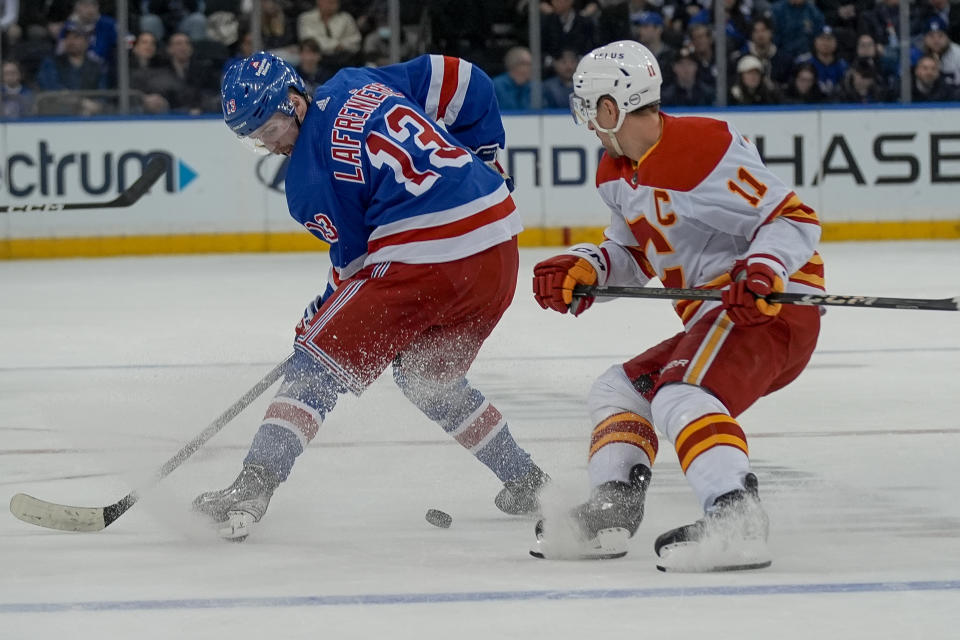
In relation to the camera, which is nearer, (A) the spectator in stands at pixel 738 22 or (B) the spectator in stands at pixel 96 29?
(B) the spectator in stands at pixel 96 29

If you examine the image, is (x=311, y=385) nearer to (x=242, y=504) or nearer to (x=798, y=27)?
(x=242, y=504)

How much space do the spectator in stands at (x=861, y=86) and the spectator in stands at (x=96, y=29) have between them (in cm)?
434

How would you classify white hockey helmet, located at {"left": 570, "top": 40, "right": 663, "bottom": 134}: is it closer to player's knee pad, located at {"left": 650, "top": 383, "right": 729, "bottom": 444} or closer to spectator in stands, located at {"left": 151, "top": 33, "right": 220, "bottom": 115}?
player's knee pad, located at {"left": 650, "top": 383, "right": 729, "bottom": 444}

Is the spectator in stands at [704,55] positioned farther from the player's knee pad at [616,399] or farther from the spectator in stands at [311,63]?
the player's knee pad at [616,399]

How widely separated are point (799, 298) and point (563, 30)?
747 centimetres

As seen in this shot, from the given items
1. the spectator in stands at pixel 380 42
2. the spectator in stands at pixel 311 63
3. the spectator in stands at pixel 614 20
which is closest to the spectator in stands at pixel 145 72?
the spectator in stands at pixel 311 63

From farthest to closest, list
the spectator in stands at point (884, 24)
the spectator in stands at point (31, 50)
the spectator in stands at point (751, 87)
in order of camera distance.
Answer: the spectator in stands at point (884, 24)
the spectator in stands at point (751, 87)
the spectator in stands at point (31, 50)

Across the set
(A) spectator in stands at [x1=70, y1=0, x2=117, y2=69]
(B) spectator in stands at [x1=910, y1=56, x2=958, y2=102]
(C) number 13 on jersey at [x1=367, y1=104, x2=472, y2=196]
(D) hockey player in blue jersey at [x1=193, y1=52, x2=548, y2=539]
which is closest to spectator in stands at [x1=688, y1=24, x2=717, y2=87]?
(B) spectator in stands at [x1=910, y1=56, x2=958, y2=102]

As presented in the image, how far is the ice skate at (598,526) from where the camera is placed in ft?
9.62

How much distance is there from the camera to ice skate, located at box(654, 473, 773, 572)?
2756mm

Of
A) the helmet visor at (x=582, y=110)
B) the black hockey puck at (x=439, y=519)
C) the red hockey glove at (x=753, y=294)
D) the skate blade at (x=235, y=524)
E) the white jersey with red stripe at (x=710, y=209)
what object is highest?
the helmet visor at (x=582, y=110)

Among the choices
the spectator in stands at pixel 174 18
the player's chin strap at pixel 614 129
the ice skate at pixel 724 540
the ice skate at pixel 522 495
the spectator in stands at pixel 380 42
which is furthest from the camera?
the spectator in stands at pixel 380 42

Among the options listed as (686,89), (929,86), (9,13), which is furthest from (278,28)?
(929,86)

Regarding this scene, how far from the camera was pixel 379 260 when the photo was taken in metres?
3.23
